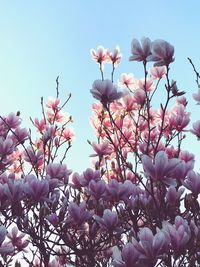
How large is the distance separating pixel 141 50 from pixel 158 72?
1.11m

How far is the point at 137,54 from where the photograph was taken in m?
3.10

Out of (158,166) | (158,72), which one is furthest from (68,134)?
(158,166)

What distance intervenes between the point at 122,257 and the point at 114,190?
2.85ft

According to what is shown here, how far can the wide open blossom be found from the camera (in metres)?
2.85

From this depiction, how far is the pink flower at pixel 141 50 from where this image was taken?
10.1 ft

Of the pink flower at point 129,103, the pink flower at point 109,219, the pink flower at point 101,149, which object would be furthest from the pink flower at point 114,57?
the pink flower at point 109,219

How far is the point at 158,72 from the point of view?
4168 mm

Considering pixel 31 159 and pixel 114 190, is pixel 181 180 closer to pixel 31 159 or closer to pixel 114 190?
pixel 114 190

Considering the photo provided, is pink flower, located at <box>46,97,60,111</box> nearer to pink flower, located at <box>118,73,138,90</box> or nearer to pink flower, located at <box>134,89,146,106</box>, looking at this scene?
pink flower, located at <box>118,73,138,90</box>

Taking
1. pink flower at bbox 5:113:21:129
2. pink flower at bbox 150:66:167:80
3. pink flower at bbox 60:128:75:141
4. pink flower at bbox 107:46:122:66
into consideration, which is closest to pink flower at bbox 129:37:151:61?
pink flower at bbox 150:66:167:80

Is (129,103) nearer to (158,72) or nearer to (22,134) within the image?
(158,72)

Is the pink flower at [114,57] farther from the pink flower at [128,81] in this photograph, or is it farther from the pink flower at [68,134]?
the pink flower at [68,134]

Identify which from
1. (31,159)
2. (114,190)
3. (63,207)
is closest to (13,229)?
(31,159)

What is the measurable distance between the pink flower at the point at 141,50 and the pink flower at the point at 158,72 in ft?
3.56
